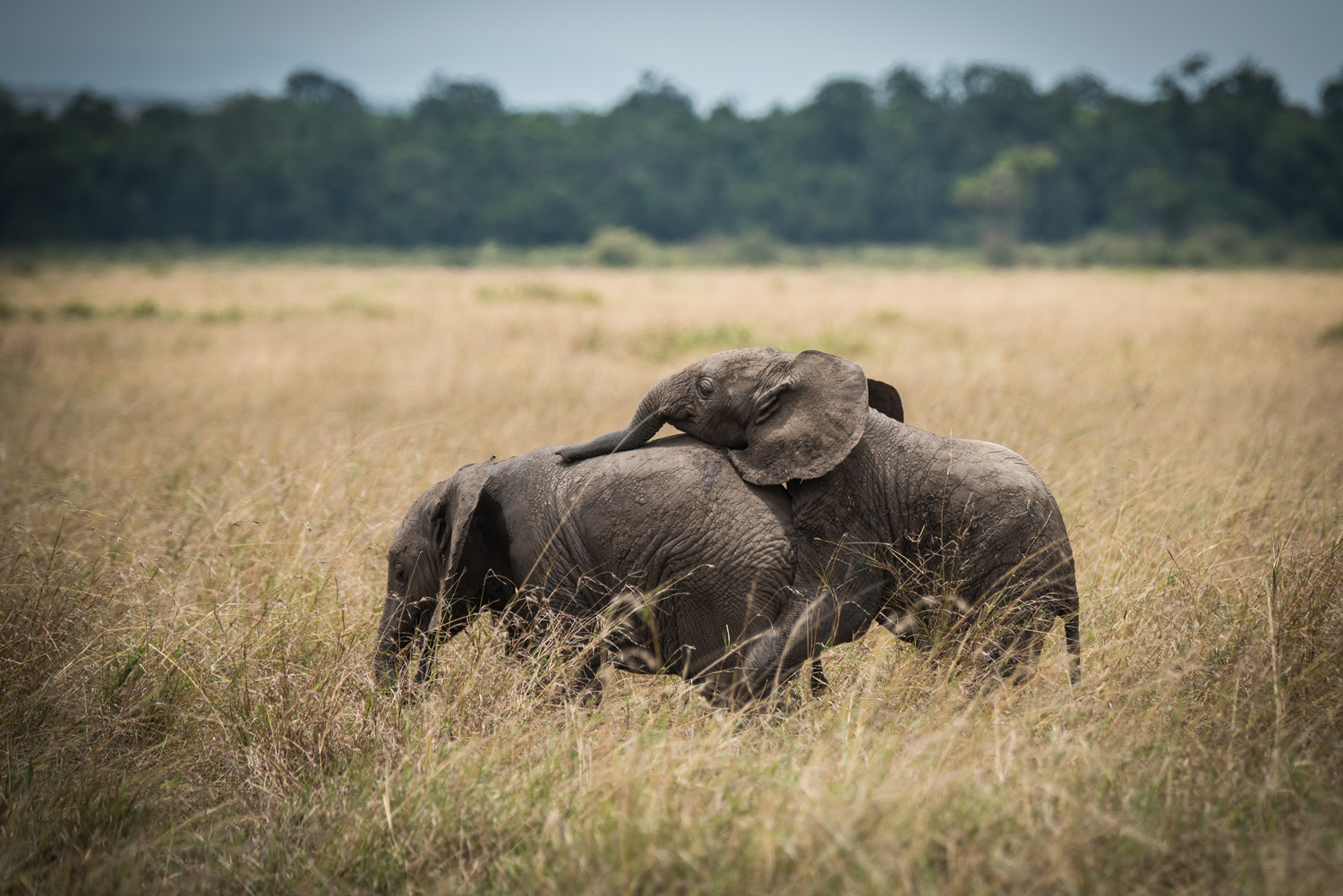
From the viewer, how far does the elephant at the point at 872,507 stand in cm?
336

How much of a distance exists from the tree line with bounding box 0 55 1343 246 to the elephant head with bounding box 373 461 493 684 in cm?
6527

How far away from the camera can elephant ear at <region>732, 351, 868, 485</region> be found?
3336 millimetres

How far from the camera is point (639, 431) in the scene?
3.58 metres

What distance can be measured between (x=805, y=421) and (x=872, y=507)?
1.31ft

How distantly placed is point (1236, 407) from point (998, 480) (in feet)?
21.7

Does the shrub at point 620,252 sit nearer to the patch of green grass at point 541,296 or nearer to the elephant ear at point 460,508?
the patch of green grass at point 541,296

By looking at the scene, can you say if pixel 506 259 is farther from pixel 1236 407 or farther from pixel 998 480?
pixel 998 480

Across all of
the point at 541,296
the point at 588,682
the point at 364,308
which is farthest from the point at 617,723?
the point at 541,296

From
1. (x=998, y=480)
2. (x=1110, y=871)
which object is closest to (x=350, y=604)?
(x=998, y=480)

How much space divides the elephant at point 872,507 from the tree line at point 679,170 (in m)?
65.3

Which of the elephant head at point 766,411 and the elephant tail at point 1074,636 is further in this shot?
the elephant tail at point 1074,636

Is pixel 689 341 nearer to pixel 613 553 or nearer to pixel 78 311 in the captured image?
pixel 613 553

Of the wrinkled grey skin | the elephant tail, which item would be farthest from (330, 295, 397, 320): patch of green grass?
the elephant tail

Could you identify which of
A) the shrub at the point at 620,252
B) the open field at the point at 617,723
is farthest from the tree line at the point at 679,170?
the open field at the point at 617,723
